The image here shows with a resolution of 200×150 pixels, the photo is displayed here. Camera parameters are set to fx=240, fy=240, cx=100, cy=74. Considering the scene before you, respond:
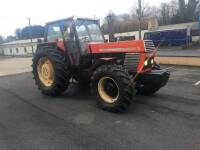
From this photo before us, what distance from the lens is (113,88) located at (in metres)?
5.61

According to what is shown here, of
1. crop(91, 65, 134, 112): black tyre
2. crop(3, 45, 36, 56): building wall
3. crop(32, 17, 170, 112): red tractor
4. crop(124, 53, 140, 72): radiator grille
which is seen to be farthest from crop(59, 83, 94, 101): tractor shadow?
crop(3, 45, 36, 56): building wall

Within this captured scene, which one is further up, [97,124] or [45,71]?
[45,71]

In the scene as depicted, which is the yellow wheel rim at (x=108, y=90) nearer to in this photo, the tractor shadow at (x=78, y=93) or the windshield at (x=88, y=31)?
the tractor shadow at (x=78, y=93)

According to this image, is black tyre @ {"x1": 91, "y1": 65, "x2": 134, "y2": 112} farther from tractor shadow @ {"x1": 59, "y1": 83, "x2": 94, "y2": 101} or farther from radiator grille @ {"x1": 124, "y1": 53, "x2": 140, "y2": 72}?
tractor shadow @ {"x1": 59, "y1": 83, "x2": 94, "y2": 101}

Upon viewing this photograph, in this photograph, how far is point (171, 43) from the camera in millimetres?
34094

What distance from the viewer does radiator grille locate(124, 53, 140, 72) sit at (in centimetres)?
570

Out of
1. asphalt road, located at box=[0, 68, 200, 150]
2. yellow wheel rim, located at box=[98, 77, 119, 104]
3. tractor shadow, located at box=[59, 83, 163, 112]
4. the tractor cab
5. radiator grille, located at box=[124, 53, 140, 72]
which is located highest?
the tractor cab

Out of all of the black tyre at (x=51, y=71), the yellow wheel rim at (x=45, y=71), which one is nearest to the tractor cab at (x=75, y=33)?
the black tyre at (x=51, y=71)

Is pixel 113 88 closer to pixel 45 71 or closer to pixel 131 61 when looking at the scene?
pixel 131 61

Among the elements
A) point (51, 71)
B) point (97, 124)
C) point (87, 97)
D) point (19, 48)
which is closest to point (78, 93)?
point (87, 97)

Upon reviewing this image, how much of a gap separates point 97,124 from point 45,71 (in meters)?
3.22

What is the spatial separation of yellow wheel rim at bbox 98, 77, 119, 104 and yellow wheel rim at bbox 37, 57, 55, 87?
1.97 metres

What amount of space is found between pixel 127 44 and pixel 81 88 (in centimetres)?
290

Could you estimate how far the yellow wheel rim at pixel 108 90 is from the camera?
18.3 ft
